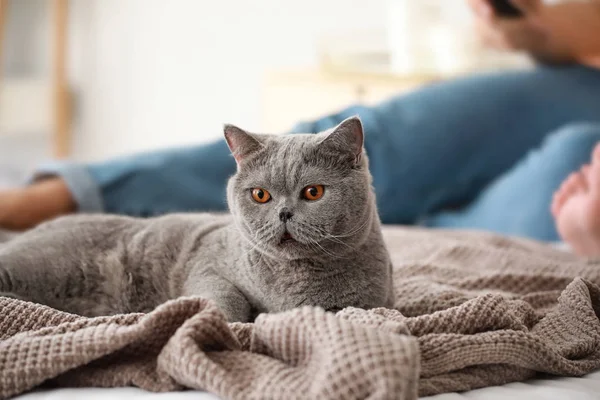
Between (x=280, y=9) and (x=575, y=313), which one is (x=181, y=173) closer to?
(x=575, y=313)

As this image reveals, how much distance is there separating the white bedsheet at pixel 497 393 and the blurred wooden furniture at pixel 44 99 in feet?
10.9

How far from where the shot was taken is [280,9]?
11.7ft

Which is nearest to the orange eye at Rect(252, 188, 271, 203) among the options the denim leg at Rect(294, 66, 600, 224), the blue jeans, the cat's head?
the cat's head

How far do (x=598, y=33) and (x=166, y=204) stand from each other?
161 cm

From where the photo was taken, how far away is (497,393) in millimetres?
883

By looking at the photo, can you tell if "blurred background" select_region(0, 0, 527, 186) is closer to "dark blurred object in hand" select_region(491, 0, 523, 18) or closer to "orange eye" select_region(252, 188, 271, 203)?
"dark blurred object in hand" select_region(491, 0, 523, 18)

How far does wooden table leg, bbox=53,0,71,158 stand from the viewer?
387cm

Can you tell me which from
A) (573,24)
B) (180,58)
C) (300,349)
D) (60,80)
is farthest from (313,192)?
(60,80)

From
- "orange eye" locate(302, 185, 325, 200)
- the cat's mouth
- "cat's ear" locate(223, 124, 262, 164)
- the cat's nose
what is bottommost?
the cat's mouth

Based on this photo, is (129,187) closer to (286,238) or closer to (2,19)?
(286,238)

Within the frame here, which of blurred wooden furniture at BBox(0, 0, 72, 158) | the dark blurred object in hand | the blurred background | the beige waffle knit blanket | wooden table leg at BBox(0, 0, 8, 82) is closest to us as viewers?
the beige waffle knit blanket

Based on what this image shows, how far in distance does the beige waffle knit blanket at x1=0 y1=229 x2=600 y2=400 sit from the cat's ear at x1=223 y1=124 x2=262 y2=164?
280mm

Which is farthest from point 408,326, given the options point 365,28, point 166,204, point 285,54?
point 285,54

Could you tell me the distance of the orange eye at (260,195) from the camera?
3.29ft
